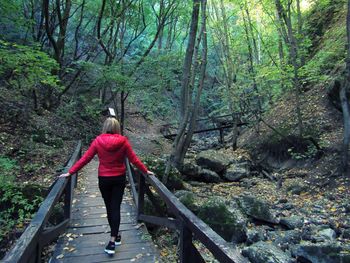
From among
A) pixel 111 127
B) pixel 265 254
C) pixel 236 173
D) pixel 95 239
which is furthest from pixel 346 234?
pixel 236 173

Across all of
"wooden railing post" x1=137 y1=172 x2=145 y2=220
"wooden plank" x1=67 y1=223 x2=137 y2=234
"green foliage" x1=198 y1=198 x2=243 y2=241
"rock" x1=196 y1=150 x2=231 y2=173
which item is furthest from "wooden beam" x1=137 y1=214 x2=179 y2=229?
"rock" x1=196 y1=150 x2=231 y2=173

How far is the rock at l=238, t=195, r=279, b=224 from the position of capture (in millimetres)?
8891

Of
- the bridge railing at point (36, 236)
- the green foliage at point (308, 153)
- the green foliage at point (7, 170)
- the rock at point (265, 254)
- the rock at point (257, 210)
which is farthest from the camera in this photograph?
the green foliage at point (308, 153)

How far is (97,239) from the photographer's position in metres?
5.46

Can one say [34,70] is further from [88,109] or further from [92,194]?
[88,109]

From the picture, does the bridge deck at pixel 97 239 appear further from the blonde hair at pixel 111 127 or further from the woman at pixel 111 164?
the blonde hair at pixel 111 127

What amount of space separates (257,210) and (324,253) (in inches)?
112

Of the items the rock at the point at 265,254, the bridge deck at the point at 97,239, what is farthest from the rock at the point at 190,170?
the rock at the point at 265,254

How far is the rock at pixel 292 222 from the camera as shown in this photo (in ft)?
27.7

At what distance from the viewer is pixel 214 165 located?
14.9 m

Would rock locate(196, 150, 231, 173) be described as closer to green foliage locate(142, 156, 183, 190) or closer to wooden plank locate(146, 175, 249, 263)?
green foliage locate(142, 156, 183, 190)

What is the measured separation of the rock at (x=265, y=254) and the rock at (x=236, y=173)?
24.0 feet

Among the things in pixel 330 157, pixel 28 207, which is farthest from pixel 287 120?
pixel 28 207

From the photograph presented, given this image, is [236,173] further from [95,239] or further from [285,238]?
[95,239]
